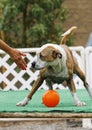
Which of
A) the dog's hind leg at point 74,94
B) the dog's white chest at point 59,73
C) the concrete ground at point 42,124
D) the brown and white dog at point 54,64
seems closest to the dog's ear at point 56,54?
the brown and white dog at point 54,64

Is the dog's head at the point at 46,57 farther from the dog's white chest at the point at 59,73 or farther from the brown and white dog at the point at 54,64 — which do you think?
the dog's white chest at the point at 59,73

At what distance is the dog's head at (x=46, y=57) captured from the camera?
5.35 meters

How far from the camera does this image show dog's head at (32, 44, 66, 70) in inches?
211

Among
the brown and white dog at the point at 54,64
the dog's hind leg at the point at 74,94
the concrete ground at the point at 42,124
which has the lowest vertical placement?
the dog's hind leg at the point at 74,94

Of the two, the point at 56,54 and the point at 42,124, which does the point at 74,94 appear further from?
the point at 42,124

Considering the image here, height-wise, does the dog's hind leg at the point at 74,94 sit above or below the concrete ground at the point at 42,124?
below

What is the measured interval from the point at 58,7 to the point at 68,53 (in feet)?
18.8

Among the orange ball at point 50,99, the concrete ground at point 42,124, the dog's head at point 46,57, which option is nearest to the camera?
the concrete ground at point 42,124

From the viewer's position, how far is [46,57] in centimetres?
537

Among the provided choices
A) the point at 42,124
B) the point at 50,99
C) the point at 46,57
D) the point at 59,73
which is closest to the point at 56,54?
the point at 46,57

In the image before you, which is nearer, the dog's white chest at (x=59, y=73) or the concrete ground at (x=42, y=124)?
the concrete ground at (x=42, y=124)

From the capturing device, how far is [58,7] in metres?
11.3

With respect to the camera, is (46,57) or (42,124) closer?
(42,124)

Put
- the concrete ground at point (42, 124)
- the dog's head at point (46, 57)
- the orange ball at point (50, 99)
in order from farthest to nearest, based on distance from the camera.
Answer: the orange ball at point (50, 99) → the dog's head at point (46, 57) → the concrete ground at point (42, 124)
